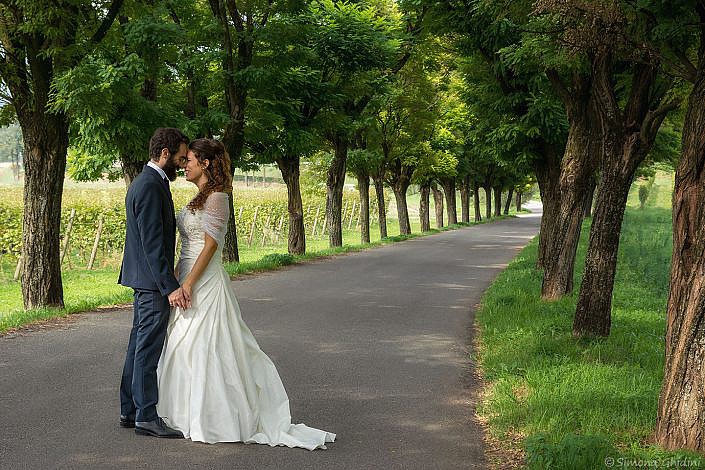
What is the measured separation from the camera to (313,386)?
6801 mm

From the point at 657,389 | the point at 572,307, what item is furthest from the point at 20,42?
the point at 657,389

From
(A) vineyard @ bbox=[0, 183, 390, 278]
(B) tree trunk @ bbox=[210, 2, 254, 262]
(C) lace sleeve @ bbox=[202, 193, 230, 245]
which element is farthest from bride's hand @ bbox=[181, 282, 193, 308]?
(A) vineyard @ bbox=[0, 183, 390, 278]

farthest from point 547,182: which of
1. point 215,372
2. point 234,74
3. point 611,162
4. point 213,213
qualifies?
point 215,372

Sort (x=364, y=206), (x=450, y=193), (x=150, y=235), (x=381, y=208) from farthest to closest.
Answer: (x=450, y=193)
(x=381, y=208)
(x=364, y=206)
(x=150, y=235)

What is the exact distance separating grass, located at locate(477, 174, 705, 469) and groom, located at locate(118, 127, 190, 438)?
255 cm

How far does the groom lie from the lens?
509cm

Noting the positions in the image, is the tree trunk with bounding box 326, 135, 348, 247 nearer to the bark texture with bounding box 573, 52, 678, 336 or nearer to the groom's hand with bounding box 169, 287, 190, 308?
the bark texture with bounding box 573, 52, 678, 336

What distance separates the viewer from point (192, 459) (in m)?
4.73

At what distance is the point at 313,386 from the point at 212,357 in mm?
1837

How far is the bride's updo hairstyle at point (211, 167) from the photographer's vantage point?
5.26 meters

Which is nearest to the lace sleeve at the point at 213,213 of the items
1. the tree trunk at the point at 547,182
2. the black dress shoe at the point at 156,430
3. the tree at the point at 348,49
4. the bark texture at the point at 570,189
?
the black dress shoe at the point at 156,430

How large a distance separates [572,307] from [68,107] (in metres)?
7.95

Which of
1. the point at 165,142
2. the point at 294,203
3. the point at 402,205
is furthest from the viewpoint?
the point at 402,205

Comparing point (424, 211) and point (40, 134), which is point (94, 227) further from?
point (424, 211)
